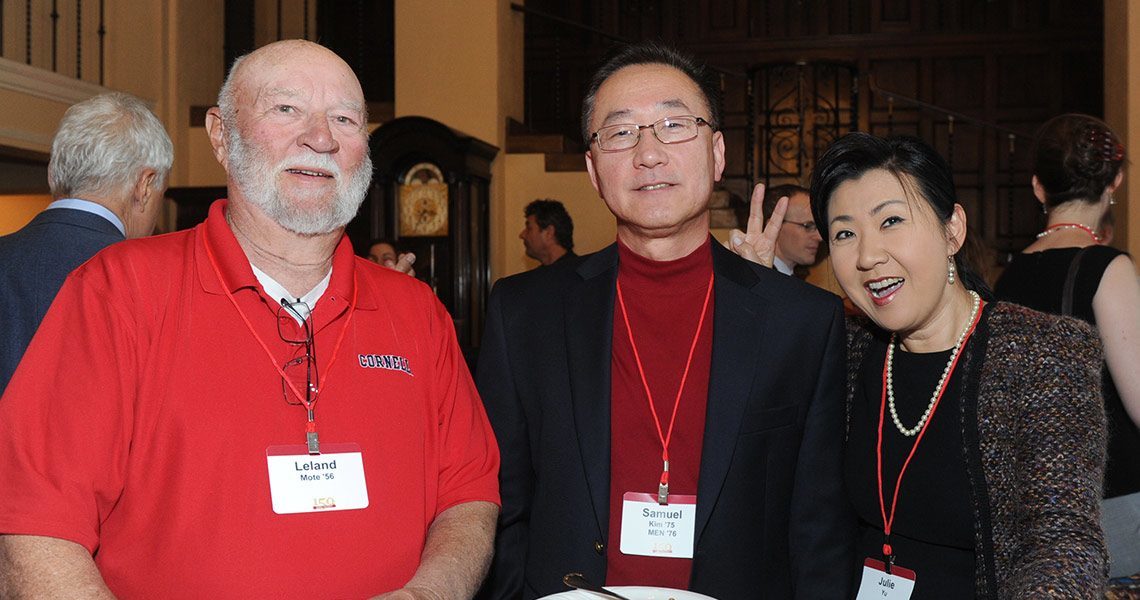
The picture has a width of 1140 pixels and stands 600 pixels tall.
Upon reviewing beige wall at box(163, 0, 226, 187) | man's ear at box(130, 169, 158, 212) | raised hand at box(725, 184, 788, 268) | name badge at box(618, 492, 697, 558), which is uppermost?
beige wall at box(163, 0, 226, 187)

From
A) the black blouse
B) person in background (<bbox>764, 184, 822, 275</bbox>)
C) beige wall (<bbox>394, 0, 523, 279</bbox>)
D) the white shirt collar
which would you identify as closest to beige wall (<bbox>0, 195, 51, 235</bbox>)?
beige wall (<bbox>394, 0, 523, 279</bbox>)

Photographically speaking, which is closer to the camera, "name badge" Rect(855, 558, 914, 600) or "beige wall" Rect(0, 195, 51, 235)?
"name badge" Rect(855, 558, 914, 600)

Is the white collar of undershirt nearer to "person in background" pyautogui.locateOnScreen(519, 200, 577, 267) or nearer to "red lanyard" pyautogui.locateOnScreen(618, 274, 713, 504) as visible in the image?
"red lanyard" pyautogui.locateOnScreen(618, 274, 713, 504)

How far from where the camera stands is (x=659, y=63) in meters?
2.13

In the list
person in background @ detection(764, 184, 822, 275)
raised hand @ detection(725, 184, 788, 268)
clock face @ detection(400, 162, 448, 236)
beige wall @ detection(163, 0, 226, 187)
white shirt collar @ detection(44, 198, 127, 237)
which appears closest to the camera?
raised hand @ detection(725, 184, 788, 268)

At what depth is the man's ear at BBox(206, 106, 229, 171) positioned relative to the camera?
1963 mm

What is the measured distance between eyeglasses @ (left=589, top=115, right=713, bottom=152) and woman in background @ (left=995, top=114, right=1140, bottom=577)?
48.4 inches

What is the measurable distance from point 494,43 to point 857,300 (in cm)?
659

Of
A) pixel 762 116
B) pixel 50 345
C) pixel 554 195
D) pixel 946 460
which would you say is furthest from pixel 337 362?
pixel 762 116

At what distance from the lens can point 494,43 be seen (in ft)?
26.7

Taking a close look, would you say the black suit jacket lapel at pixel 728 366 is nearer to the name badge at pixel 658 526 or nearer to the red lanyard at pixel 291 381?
the name badge at pixel 658 526

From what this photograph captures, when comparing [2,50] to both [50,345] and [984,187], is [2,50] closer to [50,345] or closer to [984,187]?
[50,345]

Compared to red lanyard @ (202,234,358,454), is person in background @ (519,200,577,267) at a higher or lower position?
higher

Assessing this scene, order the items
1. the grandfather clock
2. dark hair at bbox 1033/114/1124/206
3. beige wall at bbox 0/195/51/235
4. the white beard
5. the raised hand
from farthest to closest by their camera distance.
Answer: beige wall at bbox 0/195/51/235 → the grandfather clock → dark hair at bbox 1033/114/1124/206 → the raised hand → the white beard
